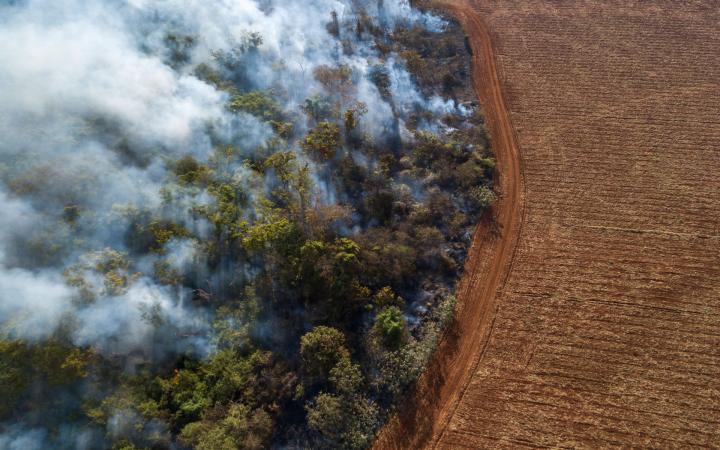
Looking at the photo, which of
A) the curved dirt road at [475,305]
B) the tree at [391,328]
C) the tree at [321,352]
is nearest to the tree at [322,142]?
the curved dirt road at [475,305]

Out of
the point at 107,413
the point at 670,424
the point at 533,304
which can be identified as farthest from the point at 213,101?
the point at 670,424

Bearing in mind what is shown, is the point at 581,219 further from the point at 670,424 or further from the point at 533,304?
the point at 670,424

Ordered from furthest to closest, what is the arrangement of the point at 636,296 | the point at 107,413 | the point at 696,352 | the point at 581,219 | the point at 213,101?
the point at 213,101, the point at 581,219, the point at 636,296, the point at 696,352, the point at 107,413

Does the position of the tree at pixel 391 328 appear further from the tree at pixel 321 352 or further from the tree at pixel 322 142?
the tree at pixel 322 142

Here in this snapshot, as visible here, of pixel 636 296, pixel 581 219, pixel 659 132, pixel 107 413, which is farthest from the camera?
pixel 659 132

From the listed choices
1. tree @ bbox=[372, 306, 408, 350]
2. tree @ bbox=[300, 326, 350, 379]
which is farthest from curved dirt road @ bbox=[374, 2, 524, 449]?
tree @ bbox=[300, 326, 350, 379]

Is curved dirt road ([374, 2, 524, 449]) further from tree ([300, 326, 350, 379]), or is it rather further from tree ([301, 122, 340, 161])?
tree ([301, 122, 340, 161])
